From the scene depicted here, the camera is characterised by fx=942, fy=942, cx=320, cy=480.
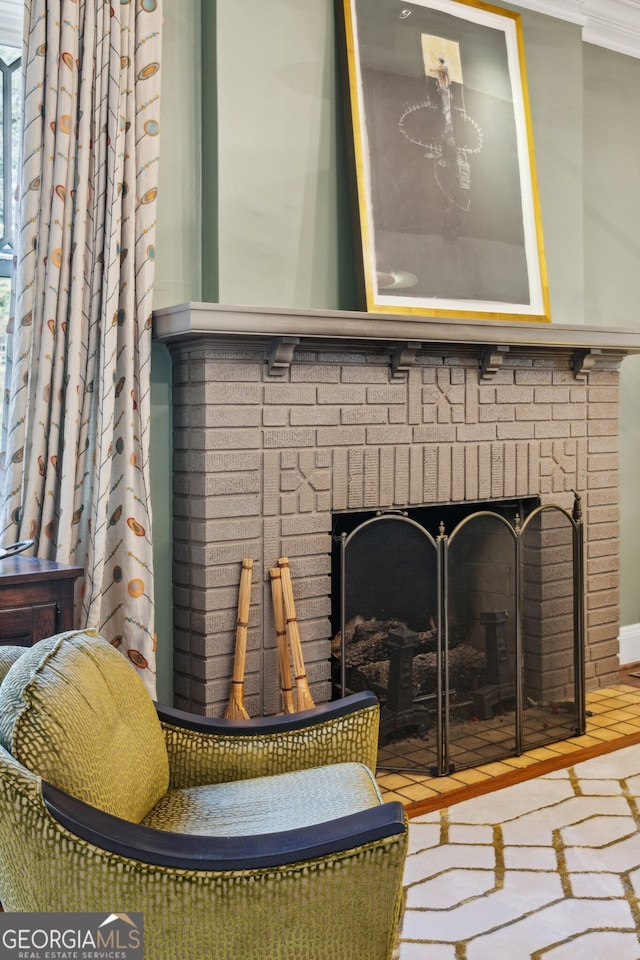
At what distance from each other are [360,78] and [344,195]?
394mm

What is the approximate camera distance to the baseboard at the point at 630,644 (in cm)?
452

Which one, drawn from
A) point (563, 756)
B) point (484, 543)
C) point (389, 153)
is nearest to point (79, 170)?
point (389, 153)

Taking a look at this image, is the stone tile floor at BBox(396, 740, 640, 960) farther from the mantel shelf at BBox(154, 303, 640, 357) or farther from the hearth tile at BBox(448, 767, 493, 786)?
the mantel shelf at BBox(154, 303, 640, 357)

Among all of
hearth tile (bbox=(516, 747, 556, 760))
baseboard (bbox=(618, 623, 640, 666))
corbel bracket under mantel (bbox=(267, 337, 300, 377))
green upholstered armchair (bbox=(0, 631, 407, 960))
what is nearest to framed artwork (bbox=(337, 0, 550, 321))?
corbel bracket under mantel (bbox=(267, 337, 300, 377))

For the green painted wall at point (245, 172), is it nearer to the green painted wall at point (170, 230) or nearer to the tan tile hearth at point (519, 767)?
the green painted wall at point (170, 230)

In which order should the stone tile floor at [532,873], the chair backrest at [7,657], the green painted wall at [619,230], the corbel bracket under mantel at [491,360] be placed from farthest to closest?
1. the green painted wall at [619,230]
2. the corbel bracket under mantel at [491,360]
3. the stone tile floor at [532,873]
4. the chair backrest at [7,657]

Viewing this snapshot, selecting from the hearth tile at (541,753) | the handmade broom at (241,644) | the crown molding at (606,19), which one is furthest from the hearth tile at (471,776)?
the crown molding at (606,19)

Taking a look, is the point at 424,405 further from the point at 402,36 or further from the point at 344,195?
the point at 402,36

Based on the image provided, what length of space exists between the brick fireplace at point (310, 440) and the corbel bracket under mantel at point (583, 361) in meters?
0.06

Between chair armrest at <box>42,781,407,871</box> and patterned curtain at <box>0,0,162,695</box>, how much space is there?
4.42 ft

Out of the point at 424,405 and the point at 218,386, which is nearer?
the point at 218,386

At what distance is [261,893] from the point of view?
1.37 m

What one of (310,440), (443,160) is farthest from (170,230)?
(443,160)

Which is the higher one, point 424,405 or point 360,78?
point 360,78
